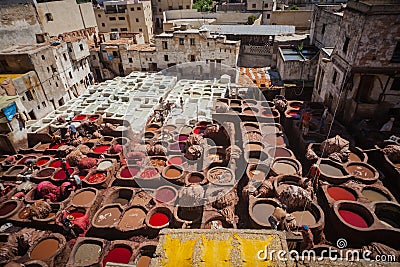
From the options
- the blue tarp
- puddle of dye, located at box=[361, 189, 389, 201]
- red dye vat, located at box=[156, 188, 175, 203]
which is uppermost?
the blue tarp

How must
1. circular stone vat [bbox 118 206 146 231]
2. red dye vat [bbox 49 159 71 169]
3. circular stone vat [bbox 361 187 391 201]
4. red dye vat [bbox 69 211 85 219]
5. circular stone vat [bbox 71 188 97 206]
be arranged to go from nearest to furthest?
circular stone vat [bbox 361 187 391 201]
circular stone vat [bbox 118 206 146 231]
red dye vat [bbox 69 211 85 219]
circular stone vat [bbox 71 188 97 206]
red dye vat [bbox 49 159 71 169]

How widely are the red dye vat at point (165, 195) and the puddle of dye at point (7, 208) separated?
7.91 meters

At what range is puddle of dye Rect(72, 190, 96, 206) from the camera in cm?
1319

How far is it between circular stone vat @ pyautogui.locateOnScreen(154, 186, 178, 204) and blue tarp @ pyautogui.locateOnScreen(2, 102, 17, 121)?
12.3 m

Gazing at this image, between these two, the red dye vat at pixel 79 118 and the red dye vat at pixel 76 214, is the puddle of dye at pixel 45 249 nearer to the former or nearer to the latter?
the red dye vat at pixel 76 214

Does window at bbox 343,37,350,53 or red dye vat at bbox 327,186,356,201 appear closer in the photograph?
red dye vat at bbox 327,186,356,201

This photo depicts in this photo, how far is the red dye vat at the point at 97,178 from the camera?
14.5 metres

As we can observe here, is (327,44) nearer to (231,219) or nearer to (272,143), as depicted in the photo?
(272,143)

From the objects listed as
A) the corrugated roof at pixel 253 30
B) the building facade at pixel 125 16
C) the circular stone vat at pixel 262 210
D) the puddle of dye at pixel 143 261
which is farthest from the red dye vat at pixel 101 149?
the building facade at pixel 125 16

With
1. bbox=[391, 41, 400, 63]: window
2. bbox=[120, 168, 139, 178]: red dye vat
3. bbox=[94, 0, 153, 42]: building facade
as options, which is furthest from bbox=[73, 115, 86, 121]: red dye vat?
bbox=[94, 0, 153, 42]: building facade

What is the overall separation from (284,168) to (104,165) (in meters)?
10.8

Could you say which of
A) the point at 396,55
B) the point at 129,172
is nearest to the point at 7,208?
the point at 129,172

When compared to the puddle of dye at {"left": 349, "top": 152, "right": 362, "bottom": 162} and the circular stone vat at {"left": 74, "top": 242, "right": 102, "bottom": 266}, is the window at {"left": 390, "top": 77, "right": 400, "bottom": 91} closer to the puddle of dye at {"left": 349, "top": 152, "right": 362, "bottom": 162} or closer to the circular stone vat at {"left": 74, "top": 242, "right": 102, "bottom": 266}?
the puddle of dye at {"left": 349, "top": 152, "right": 362, "bottom": 162}

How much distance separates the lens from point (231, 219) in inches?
461
